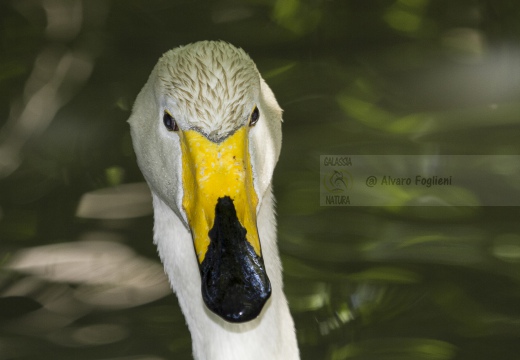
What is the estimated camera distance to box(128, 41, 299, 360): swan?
1.08 m

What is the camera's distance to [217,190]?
114cm

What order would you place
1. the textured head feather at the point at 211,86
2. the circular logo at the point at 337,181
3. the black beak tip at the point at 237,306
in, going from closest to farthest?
the black beak tip at the point at 237,306 → the textured head feather at the point at 211,86 → the circular logo at the point at 337,181

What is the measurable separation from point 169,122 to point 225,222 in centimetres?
25

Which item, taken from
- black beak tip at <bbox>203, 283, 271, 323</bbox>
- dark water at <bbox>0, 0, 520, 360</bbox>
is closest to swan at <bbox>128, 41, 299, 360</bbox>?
black beak tip at <bbox>203, 283, 271, 323</bbox>

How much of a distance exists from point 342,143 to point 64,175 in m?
1.14

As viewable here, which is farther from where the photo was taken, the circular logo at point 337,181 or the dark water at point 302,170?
the circular logo at point 337,181

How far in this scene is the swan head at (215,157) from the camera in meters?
1.07

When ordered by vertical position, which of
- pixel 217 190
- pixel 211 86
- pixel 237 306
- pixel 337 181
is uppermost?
pixel 211 86

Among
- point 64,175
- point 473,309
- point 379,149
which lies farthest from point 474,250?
point 64,175

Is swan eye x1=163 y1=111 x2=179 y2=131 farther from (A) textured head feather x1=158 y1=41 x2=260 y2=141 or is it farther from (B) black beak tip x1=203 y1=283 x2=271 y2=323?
(B) black beak tip x1=203 y1=283 x2=271 y2=323

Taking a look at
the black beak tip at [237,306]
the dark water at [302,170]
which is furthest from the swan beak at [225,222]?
the dark water at [302,170]

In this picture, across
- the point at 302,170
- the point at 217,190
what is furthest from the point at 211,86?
the point at 302,170

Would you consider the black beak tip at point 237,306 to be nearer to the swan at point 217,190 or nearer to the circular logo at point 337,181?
→ the swan at point 217,190

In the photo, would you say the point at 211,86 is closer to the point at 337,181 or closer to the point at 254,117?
the point at 254,117
